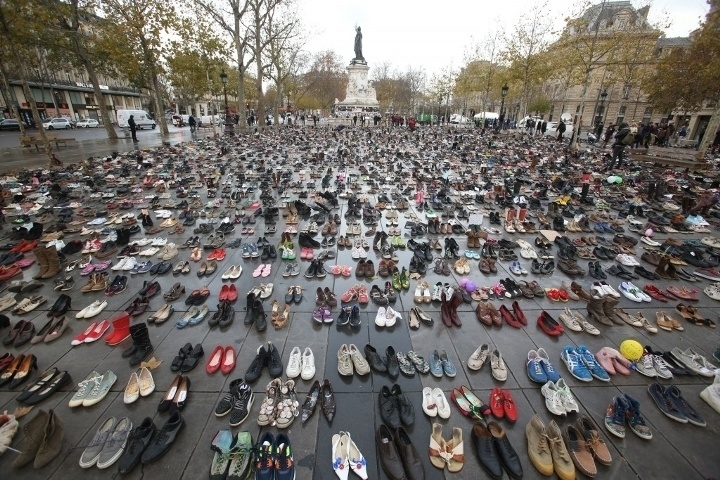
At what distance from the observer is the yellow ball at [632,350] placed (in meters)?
4.08

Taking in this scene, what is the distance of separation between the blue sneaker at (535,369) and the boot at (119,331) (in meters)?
5.45

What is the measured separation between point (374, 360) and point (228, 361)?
185 cm

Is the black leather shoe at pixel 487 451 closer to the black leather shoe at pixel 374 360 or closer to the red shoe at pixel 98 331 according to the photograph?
the black leather shoe at pixel 374 360

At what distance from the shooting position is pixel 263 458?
2834 millimetres

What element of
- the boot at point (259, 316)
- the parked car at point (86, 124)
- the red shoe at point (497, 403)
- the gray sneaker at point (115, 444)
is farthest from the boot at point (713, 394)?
the parked car at point (86, 124)

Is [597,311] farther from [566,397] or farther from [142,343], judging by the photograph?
[142,343]

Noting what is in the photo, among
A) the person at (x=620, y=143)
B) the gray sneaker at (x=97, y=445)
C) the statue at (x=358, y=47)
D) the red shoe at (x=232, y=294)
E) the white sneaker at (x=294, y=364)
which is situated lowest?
the gray sneaker at (x=97, y=445)

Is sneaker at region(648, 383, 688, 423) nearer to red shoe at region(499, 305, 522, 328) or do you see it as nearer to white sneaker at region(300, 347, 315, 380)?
red shoe at region(499, 305, 522, 328)

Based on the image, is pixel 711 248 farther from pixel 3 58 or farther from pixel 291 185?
pixel 3 58

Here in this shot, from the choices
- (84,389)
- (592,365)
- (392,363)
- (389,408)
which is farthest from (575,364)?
(84,389)

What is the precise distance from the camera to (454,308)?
16.4 feet

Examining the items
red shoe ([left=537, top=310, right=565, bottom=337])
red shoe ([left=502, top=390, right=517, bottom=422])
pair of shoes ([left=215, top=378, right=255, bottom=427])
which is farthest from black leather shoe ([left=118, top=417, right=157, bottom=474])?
red shoe ([left=537, top=310, right=565, bottom=337])

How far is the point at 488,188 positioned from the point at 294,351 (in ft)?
34.5

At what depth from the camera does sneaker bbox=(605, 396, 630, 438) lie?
3142 millimetres
